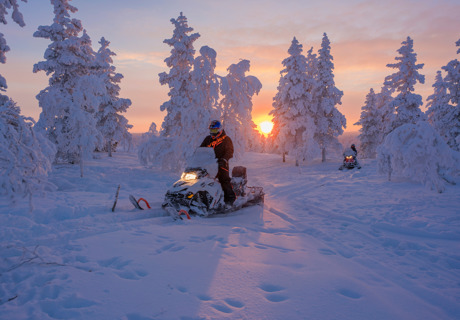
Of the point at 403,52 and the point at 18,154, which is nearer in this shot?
the point at 18,154

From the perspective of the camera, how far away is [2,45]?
10094 mm

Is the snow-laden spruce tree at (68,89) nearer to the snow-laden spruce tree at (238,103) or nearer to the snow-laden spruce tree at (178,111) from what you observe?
the snow-laden spruce tree at (178,111)

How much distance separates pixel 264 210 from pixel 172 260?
15.4 feet

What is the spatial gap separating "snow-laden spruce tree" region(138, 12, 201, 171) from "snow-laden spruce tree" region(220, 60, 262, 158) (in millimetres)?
2617

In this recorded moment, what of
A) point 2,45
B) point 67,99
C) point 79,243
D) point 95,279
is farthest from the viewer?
point 67,99

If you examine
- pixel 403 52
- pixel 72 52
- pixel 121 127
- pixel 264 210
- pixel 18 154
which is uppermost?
pixel 403 52

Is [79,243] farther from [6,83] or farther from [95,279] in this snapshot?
[6,83]

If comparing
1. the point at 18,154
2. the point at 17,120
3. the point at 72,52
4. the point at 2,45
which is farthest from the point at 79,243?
the point at 72,52

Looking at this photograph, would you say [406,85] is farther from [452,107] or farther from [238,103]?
[238,103]

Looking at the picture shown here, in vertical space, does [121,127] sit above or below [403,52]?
below

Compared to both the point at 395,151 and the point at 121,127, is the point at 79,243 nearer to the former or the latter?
the point at 395,151

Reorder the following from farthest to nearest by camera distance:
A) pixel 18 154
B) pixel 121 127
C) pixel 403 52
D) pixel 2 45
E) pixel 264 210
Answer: pixel 121 127
pixel 403 52
pixel 2 45
pixel 264 210
pixel 18 154

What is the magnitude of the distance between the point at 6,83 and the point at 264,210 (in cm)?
1335

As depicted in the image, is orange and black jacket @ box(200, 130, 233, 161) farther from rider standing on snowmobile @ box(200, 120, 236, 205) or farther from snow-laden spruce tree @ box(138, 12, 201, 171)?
snow-laden spruce tree @ box(138, 12, 201, 171)
